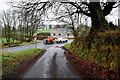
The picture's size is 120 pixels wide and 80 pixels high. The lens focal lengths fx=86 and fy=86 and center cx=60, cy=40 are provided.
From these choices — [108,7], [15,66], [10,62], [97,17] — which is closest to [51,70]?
[15,66]

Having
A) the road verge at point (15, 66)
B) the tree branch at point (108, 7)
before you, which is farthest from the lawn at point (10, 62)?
the tree branch at point (108, 7)

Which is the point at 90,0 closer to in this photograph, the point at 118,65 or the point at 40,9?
the point at 40,9

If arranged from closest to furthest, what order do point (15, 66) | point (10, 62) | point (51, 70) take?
1. point (51, 70)
2. point (15, 66)
3. point (10, 62)

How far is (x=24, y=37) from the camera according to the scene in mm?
30188

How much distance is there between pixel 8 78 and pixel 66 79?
291 centimetres

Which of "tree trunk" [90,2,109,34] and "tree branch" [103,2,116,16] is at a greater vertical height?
"tree branch" [103,2,116,16]

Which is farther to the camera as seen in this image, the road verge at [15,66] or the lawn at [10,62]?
the lawn at [10,62]

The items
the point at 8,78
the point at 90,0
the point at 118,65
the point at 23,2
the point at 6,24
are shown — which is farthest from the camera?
the point at 6,24

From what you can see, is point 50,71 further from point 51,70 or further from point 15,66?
point 15,66

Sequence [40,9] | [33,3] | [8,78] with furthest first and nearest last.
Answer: [40,9], [33,3], [8,78]

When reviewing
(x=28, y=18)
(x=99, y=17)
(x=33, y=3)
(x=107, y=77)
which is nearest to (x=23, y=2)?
(x=33, y=3)

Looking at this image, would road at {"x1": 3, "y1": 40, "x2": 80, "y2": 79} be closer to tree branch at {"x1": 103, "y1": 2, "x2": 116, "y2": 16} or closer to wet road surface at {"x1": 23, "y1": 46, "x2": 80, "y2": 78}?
wet road surface at {"x1": 23, "y1": 46, "x2": 80, "y2": 78}

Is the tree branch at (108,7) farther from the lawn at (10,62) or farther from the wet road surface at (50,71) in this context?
the lawn at (10,62)

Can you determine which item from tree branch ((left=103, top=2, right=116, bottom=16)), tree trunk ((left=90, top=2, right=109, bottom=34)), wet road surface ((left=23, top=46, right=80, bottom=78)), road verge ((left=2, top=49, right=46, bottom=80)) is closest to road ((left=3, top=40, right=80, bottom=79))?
wet road surface ((left=23, top=46, right=80, bottom=78))
